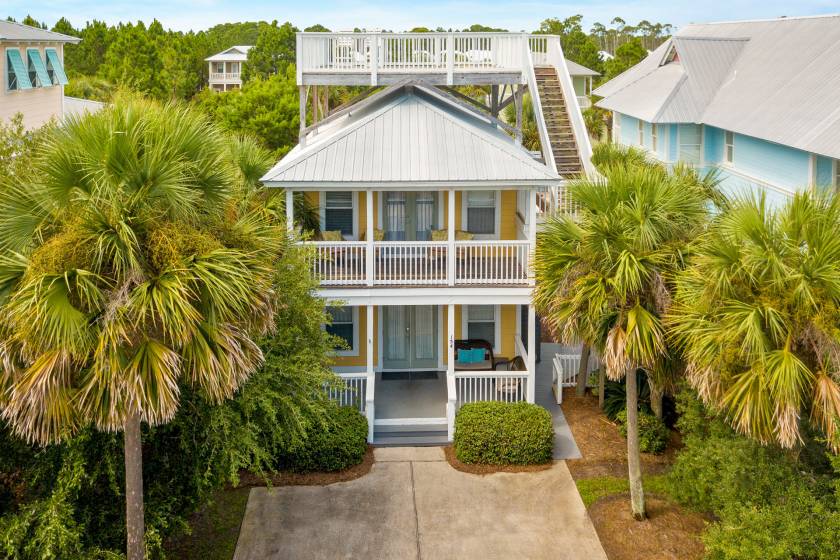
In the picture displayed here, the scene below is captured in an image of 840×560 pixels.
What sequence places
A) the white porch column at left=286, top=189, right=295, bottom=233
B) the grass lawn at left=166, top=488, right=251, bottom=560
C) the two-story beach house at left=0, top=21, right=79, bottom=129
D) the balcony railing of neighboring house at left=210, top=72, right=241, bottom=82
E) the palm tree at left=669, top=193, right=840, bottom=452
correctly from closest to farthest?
1. the palm tree at left=669, top=193, right=840, bottom=452
2. the grass lawn at left=166, top=488, right=251, bottom=560
3. the white porch column at left=286, top=189, right=295, bottom=233
4. the two-story beach house at left=0, top=21, right=79, bottom=129
5. the balcony railing of neighboring house at left=210, top=72, right=241, bottom=82

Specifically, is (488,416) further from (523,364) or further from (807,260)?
(807,260)

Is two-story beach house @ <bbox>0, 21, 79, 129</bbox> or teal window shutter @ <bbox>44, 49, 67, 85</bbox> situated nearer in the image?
two-story beach house @ <bbox>0, 21, 79, 129</bbox>

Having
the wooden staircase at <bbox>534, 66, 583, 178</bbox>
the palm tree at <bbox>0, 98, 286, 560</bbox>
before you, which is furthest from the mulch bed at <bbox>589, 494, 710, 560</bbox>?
the wooden staircase at <bbox>534, 66, 583, 178</bbox>

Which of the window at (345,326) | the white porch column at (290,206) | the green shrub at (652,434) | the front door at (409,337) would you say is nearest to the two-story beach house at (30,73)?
the window at (345,326)

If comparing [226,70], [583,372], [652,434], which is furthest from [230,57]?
[652,434]

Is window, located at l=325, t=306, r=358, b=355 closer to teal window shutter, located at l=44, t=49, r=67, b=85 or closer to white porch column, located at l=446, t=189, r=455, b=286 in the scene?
white porch column, located at l=446, t=189, r=455, b=286

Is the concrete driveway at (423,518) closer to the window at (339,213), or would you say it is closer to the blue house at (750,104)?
the window at (339,213)

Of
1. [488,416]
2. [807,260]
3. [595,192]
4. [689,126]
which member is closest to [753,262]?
[807,260]
